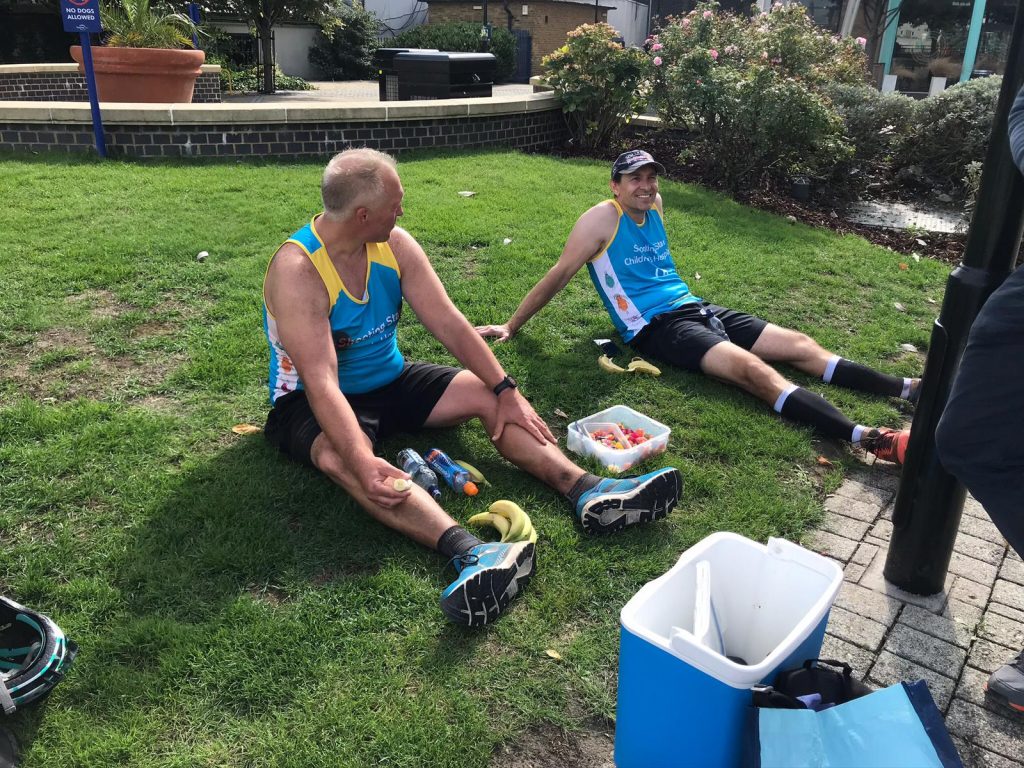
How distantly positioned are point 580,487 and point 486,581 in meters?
0.75

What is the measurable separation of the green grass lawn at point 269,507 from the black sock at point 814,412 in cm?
10

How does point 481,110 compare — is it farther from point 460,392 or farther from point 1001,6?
point 1001,6

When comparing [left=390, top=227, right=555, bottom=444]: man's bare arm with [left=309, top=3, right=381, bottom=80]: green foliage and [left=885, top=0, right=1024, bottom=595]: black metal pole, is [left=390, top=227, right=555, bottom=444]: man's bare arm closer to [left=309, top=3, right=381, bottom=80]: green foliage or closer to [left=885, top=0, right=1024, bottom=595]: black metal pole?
[left=885, top=0, right=1024, bottom=595]: black metal pole

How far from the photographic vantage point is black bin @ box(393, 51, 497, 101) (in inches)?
432

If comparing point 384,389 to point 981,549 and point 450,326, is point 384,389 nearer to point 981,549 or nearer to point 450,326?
point 450,326

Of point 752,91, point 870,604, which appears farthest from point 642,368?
point 752,91

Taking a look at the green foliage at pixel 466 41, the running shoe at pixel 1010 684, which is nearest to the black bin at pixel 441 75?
the running shoe at pixel 1010 684

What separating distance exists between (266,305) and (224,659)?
143 centimetres

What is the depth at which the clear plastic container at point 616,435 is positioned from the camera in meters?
3.54

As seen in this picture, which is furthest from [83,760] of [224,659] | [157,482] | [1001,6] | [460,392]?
[1001,6]

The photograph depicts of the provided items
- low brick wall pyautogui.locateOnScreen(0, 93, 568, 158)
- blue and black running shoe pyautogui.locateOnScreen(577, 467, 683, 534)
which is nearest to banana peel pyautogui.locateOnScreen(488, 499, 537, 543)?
blue and black running shoe pyautogui.locateOnScreen(577, 467, 683, 534)

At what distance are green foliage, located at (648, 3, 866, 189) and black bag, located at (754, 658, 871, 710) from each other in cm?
756

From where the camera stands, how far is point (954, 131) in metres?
9.55

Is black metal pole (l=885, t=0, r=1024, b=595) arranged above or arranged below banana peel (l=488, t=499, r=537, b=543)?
above
